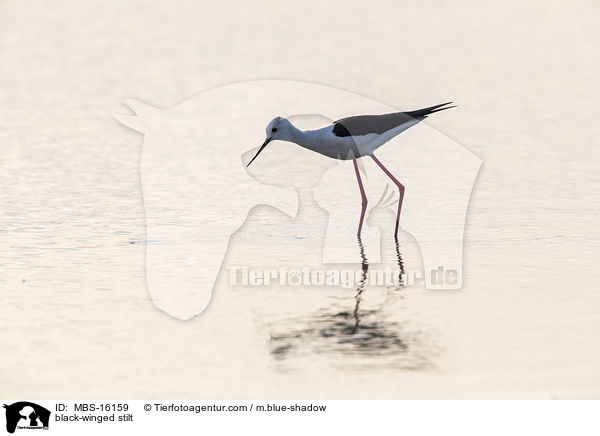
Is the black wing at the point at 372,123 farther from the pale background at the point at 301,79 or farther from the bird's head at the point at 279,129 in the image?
the pale background at the point at 301,79

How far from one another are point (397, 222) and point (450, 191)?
1.84 metres

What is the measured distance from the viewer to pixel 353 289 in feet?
31.8

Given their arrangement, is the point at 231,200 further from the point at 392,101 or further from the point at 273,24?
the point at 273,24

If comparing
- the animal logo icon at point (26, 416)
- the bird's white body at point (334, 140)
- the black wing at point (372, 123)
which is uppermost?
the black wing at point (372, 123)

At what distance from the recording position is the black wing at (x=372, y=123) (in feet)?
39.9

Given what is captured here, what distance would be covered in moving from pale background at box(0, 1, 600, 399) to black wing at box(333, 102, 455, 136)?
125 cm

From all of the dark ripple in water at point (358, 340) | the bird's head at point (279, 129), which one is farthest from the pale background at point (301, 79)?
the bird's head at point (279, 129)

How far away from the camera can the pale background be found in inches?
299

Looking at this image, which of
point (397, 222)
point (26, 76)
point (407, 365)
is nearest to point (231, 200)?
point (397, 222)

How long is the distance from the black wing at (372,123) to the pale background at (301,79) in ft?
4.11

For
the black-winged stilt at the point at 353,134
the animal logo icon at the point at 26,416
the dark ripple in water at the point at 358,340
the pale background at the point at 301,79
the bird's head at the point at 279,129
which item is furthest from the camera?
the black-winged stilt at the point at 353,134

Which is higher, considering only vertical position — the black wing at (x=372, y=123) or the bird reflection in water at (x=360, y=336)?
the black wing at (x=372, y=123)

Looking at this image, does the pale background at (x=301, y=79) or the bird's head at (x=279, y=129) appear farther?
the bird's head at (x=279, y=129)

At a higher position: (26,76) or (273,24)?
Answer: (273,24)
